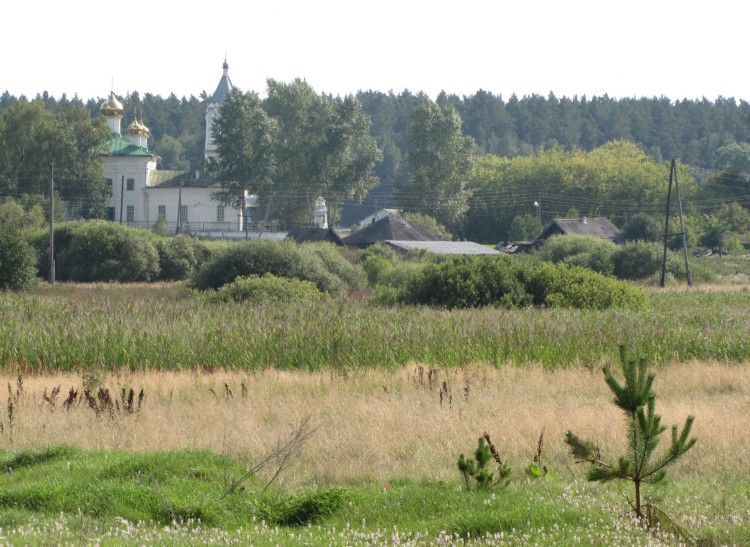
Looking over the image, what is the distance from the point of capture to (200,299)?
116 feet

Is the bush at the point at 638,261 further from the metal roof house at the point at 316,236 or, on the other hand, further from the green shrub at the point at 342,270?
the green shrub at the point at 342,270

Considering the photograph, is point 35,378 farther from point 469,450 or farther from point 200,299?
point 200,299

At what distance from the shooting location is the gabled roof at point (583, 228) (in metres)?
77.8

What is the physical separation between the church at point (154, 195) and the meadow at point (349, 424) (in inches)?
2811

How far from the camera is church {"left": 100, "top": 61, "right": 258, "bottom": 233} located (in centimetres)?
9700

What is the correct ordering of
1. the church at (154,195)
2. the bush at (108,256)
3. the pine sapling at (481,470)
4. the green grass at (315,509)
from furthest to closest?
1. the church at (154,195)
2. the bush at (108,256)
3. the pine sapling at (481,470)
4. the green grass at (315,509)

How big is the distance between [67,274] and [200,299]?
28.4 metres

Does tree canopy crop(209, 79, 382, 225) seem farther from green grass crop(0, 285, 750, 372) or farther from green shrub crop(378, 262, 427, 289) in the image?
green grass crop(0, 285, 750, 372)

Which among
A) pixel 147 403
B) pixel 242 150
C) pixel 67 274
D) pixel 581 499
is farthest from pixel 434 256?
pixel 581 499

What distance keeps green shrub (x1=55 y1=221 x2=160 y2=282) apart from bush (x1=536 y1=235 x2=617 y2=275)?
2449 cm

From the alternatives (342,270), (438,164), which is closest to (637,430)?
(342,270)

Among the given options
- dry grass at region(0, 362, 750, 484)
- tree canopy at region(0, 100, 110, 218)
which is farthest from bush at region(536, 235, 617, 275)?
tree canopy at region(0, 100, 110, 218)

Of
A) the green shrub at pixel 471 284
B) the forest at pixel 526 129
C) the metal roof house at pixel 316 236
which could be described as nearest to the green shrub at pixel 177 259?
the metal roof house at pixel 316 236

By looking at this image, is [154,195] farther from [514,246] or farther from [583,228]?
[583,228]
